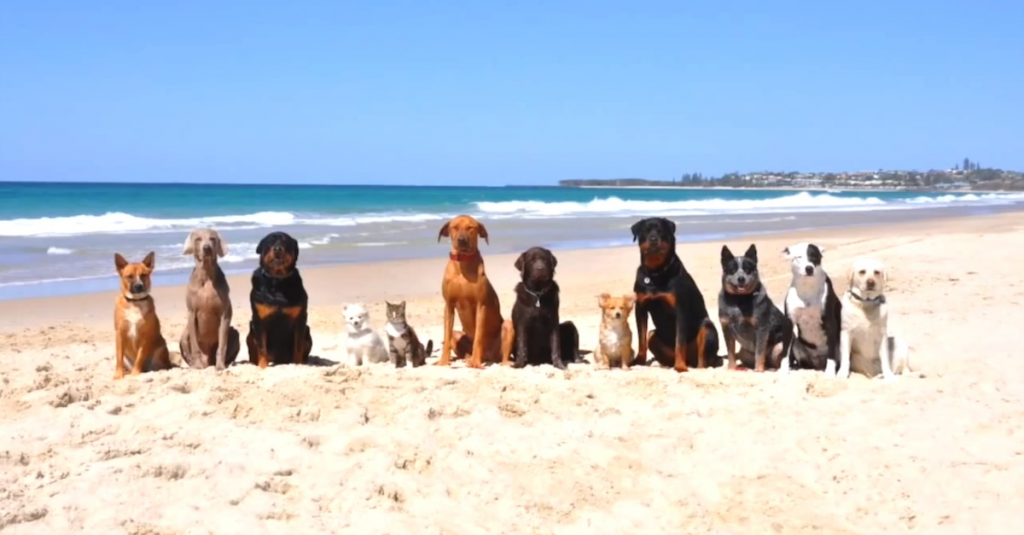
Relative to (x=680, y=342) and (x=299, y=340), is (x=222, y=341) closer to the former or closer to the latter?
(x=299, y=340)

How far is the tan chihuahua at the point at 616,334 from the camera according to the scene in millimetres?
7461

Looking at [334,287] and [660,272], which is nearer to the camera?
[660,272]

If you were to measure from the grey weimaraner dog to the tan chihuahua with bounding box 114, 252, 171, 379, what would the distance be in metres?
0.30

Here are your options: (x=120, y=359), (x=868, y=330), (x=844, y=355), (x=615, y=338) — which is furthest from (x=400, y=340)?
(x=868, y=330)

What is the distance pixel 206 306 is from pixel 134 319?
0.53m

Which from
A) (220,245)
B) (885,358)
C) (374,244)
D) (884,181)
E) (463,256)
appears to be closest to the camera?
(885,358)

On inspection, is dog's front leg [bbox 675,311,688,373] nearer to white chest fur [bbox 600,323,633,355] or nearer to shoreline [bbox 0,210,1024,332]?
white chest fur [bbox 600,323,633,355]

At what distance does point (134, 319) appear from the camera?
6.82 metres

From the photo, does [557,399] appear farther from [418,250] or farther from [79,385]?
[418,250]

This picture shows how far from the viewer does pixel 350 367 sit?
6.80 metres

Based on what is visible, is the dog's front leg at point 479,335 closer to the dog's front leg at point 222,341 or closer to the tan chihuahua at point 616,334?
the tan chihuahua at point 616,334

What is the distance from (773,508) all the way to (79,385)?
15.3 feet

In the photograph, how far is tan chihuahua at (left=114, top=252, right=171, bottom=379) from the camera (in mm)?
6770

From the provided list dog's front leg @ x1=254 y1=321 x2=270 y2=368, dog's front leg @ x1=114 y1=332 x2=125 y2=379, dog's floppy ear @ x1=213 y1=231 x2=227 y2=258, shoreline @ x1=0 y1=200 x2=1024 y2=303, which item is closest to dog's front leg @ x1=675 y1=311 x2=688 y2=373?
dog's front leg @ x1=254 y1=321 x2=270 y2=368
